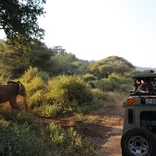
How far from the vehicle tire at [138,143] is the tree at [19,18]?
24.8ft

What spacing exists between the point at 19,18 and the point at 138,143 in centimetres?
788

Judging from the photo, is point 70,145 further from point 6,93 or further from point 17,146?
point 6,93

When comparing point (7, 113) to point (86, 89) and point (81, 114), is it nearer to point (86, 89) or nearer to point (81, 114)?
point (81, 114)

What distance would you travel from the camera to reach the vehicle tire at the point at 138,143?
18.4ft

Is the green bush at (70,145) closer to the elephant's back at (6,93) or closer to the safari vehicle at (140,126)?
the safari vehicle at (140,126)

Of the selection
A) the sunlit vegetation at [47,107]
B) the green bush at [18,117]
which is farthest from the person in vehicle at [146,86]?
the green bush at [18,117]

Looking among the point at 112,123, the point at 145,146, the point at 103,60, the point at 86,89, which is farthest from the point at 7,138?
the point at 103,60

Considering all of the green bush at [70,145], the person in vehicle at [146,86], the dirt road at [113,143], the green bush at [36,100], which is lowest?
the dirt road at [113,143]

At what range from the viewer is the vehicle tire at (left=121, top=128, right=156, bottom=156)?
220 inches

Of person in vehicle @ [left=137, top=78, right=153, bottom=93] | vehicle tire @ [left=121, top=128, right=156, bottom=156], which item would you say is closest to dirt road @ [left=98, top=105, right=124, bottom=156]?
vehicle tire @ [left=121, top=128, right=156, bottom=156]

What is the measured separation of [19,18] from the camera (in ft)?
38.3

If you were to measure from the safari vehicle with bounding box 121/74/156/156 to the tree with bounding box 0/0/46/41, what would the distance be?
23.0 ft

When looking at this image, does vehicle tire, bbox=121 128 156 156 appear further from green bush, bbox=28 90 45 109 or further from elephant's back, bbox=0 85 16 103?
green bush, bbox=28 90 45 109

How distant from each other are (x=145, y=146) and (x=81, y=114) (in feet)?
20.5
